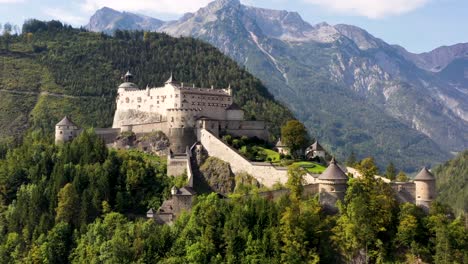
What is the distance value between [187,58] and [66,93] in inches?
1594

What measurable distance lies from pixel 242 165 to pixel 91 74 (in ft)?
294

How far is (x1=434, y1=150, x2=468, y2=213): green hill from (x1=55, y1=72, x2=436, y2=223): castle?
80.1 meters

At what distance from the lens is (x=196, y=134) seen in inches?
3612

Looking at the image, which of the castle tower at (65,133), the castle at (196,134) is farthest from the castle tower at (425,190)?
the castle tower at (65,133)

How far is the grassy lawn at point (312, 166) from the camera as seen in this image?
260 feet

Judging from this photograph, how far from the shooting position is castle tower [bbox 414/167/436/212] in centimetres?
6788

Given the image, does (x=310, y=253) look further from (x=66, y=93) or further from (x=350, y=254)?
(x=66, y=93)

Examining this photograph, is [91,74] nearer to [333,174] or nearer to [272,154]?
[272,154]

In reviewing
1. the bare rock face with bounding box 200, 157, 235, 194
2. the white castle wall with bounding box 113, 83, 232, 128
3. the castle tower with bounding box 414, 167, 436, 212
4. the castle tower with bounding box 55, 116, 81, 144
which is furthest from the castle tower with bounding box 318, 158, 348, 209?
the castle tower with bounding box 55, 116, 81, 144

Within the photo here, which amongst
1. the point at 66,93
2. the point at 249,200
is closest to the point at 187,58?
the point at 66,93

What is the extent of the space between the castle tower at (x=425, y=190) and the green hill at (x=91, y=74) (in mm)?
54798

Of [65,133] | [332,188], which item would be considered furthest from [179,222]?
[65,133]

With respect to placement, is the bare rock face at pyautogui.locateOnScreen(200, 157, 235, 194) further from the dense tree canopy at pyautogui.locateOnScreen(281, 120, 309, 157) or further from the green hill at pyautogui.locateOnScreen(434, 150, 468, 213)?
the green hill at pyautogui.locateOnScreen(434, 150, 468, 213)

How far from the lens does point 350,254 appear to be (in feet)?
211
